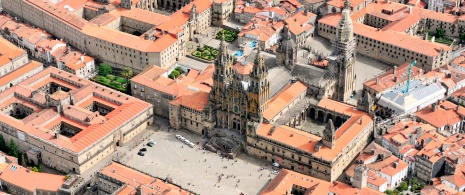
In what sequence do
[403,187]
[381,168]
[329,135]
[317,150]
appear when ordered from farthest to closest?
[317,150] < [329,135] < [381,168] < [403,187]

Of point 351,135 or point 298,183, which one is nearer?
point 298,183

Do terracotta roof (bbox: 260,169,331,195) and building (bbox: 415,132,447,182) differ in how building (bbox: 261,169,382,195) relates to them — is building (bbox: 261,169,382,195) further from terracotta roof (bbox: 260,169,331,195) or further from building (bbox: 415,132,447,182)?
building (bbox: 415,132,447,182)

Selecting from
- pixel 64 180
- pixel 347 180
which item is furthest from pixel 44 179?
pixel 347 180

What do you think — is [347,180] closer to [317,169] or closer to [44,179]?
[317,169]

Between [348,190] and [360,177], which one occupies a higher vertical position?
[360,177]

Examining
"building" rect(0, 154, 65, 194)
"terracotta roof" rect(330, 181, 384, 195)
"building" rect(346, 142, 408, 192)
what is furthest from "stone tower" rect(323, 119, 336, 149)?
"building" rect(0, 154, 65, 194)

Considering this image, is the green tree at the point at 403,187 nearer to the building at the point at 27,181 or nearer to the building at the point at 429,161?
the building at the point at 429,161

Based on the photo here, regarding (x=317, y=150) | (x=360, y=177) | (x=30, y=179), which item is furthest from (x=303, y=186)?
(x=30, y=179)

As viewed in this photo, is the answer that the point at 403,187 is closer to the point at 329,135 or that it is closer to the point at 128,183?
the point at 329,135
